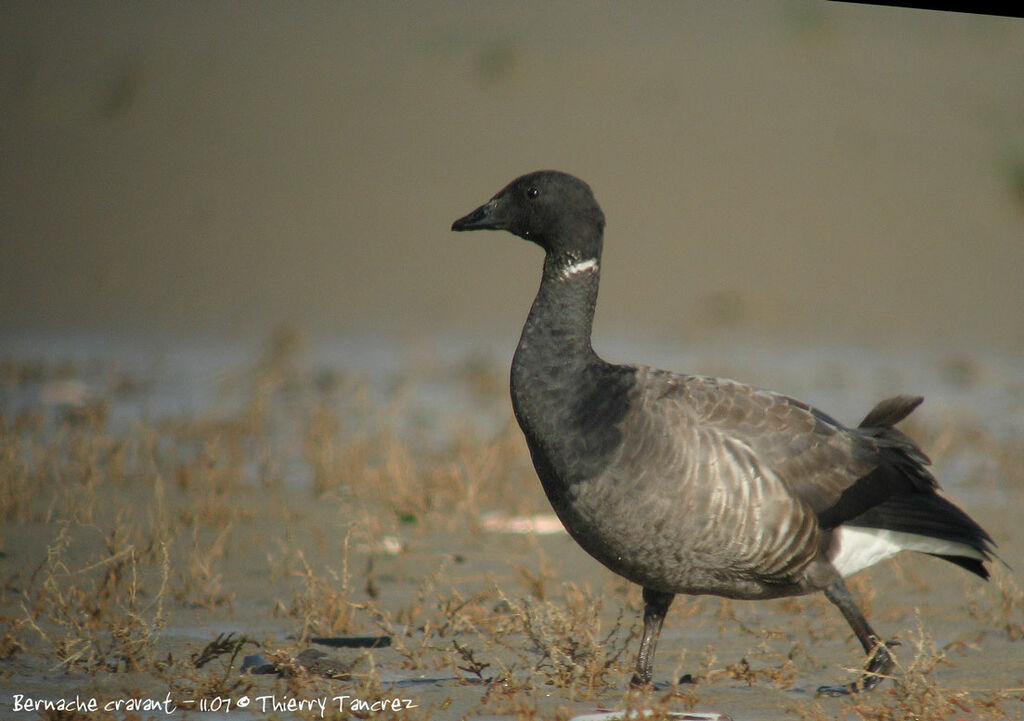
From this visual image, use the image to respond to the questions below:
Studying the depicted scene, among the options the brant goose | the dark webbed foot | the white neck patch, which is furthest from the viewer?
the white neck patch

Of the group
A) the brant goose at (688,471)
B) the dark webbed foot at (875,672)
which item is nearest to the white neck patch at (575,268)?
the brant goose at (688,471)

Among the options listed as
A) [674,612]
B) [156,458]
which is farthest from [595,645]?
[156,458]

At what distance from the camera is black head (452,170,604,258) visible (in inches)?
213

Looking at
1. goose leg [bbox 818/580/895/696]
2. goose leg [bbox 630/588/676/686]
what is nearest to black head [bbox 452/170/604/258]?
goose leg [bbox 630/588/676/686]

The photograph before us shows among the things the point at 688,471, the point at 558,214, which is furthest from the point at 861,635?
the point at 558,214

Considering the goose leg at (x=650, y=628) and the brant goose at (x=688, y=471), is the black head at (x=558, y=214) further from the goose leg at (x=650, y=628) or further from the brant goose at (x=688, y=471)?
the goose leg at (x=650, y=628)

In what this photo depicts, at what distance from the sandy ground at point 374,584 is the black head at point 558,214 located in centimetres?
151

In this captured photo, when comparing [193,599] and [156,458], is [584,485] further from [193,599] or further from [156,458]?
[156,458]

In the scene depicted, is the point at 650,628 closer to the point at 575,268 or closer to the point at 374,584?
the point at 575,268

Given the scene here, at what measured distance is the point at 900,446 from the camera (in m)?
5.61

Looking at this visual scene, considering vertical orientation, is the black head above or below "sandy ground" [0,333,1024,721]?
above

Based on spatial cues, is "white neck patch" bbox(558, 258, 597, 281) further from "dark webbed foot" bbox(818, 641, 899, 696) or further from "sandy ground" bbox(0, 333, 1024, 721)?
"dark webbed foot" bbox(818, 641, 899, 696)

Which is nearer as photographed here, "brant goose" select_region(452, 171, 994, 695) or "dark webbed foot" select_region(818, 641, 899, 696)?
"brant goose" select_region(452, 171, 994, 695)

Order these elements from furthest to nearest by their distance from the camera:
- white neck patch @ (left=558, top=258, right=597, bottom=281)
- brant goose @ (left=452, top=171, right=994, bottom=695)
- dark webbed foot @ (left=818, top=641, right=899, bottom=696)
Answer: white neck patch @ (left=558, top=258, right=597, bottom=281) < dark webbed foot @ (left=818, top=641, right=899, bottom=696) < brant goose @ (left=452, top=171, right=994, bottom=695)
